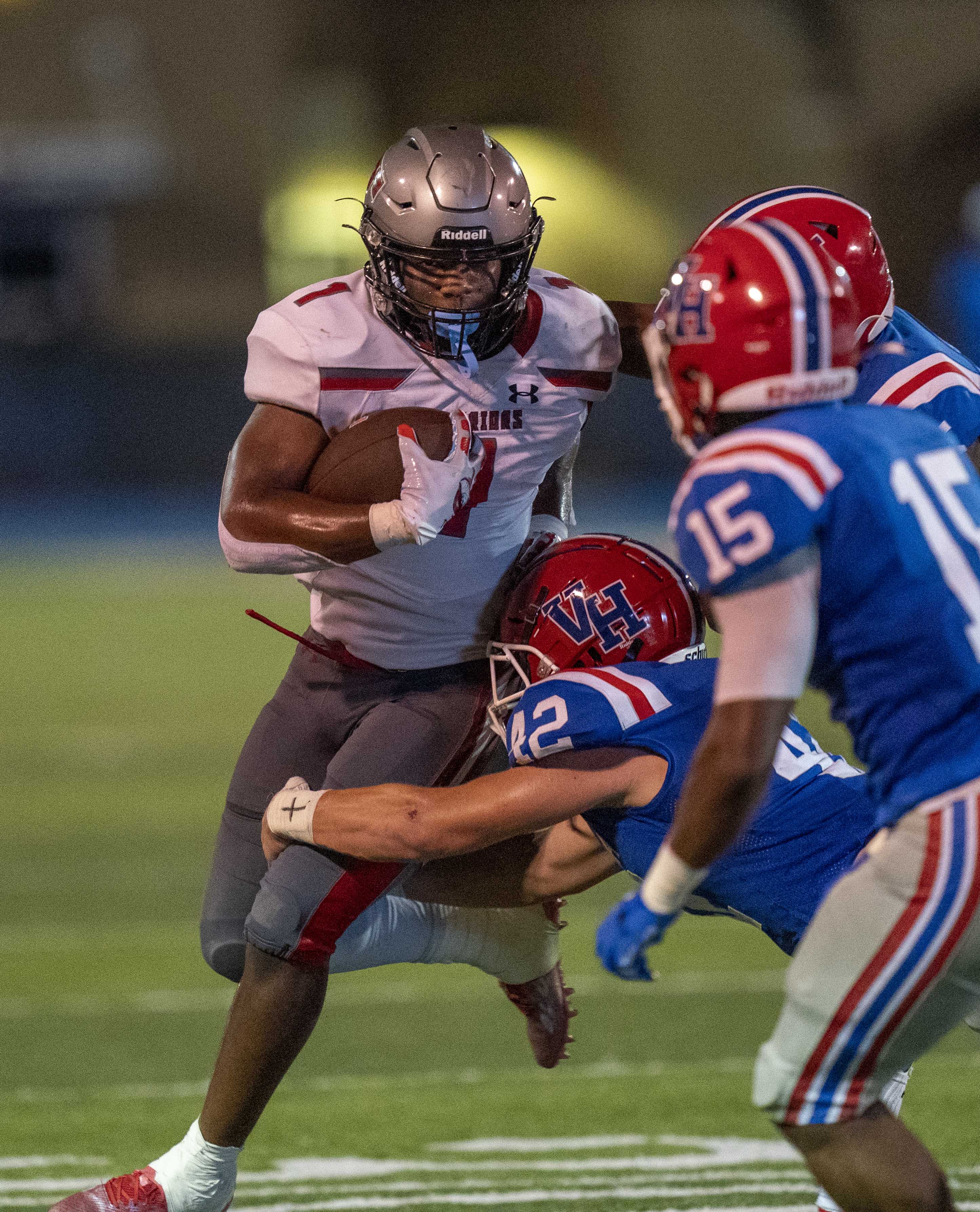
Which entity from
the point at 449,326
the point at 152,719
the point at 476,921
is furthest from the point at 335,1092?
the point at 152,719

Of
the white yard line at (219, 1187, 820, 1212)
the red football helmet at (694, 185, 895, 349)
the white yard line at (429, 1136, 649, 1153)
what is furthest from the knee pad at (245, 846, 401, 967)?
the red football helmet at (694, 185, 895, 349)

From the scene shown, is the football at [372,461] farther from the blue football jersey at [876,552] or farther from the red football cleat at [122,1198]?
the red football cleat at [122,1198]

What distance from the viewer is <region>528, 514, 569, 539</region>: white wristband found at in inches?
133

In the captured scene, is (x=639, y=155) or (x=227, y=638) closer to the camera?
(x=227, y=638)

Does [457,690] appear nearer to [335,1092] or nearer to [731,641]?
[731,641]

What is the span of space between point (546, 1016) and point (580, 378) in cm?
129

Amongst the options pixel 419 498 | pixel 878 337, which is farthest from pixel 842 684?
pixel 878 337

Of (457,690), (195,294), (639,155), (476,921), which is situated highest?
(457,690)

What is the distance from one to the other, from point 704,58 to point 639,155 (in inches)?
61.6

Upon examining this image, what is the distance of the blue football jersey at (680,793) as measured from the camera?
8.92ft

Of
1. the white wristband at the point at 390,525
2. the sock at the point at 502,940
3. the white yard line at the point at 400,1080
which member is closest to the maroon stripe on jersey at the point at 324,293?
the white wristband at the point at 390,525

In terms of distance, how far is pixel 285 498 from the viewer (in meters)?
2.96

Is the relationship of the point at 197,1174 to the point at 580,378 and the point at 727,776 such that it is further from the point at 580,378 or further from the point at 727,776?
the point at 580,378

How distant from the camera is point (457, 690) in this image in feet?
10.6
